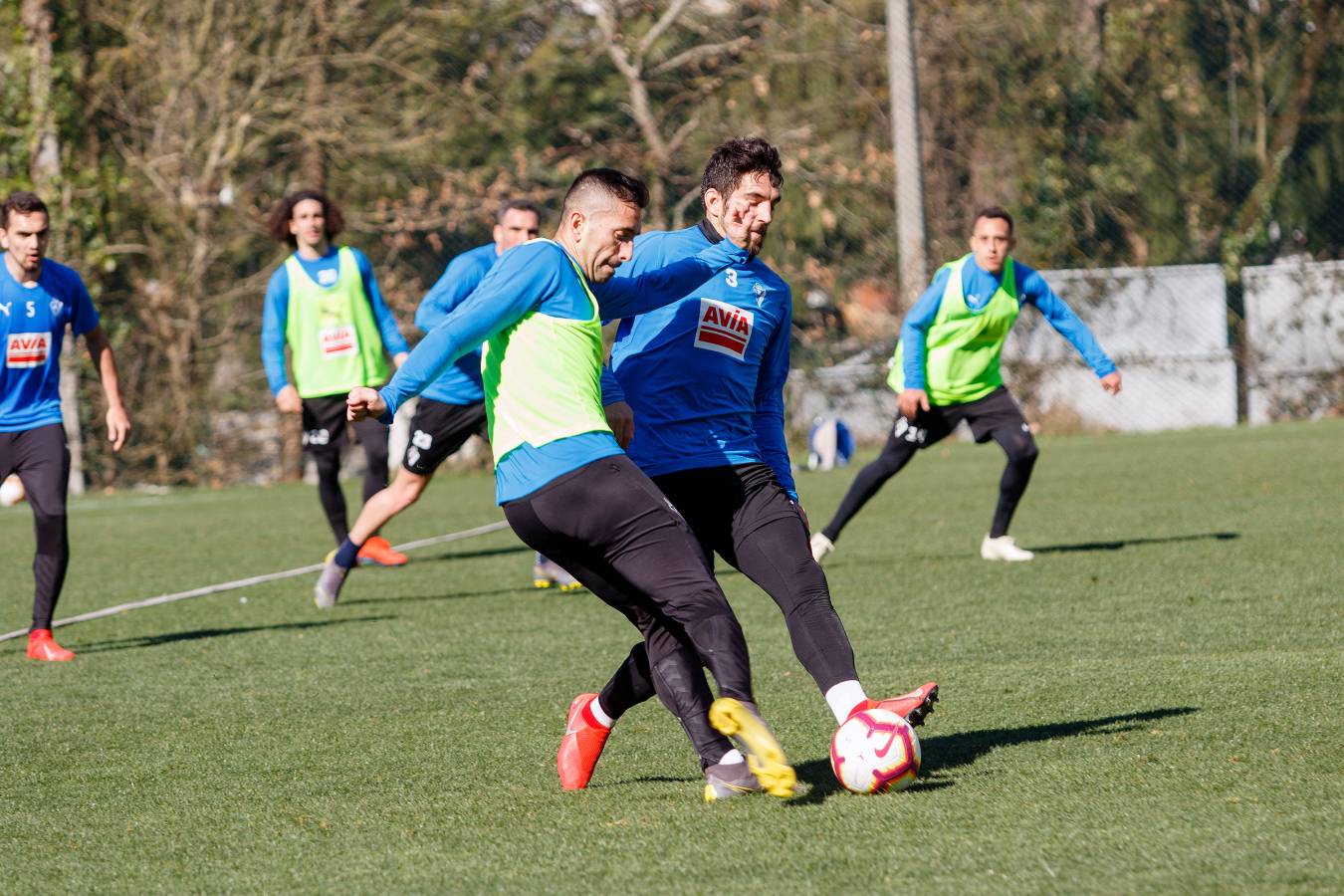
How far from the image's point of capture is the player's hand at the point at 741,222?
15.4ft

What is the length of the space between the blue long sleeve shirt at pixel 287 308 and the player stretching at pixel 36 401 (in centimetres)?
230

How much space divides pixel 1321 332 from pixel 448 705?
15.9m

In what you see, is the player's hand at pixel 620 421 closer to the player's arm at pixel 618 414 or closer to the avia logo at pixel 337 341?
the player's arm at pixel 618 414

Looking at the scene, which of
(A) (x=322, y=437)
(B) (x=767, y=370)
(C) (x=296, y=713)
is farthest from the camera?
(A) (x=322, y=437)

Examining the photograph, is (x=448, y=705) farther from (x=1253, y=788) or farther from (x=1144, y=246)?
(x=1144, y=246)

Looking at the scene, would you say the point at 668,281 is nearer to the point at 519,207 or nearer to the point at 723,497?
the point at 723,497

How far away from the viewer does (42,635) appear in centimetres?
730

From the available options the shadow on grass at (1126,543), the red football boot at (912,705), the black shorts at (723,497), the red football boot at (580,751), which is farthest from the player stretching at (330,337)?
the red football boot at (912,705)

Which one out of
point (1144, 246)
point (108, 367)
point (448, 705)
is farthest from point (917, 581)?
point (1144, 246)

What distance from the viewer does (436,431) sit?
8.91 metres

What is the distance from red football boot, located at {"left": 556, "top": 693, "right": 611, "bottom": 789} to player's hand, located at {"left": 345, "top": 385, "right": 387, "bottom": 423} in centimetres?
106

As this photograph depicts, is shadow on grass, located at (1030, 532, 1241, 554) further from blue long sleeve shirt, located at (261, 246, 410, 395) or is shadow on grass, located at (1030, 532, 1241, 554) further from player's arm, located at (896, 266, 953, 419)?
blue long sleeve shirt, located at (261, 246, 410, 395)

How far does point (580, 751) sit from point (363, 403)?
116cm

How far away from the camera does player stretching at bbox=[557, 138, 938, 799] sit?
15.0 ft
